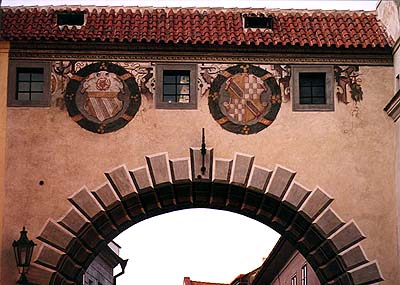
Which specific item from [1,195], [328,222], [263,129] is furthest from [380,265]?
[1,195]

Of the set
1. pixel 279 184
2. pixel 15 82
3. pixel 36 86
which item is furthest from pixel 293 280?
pixel 15 82

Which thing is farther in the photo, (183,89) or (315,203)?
(183,89)

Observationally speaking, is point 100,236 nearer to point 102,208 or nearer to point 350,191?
point 102,208

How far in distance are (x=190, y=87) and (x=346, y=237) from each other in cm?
434

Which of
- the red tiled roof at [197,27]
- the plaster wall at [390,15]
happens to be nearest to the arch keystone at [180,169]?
the red tiled roof at [197,27]

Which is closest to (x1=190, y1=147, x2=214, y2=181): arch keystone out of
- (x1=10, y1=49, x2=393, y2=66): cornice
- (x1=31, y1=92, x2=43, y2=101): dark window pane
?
(x1=10, y1=49, x2=393, y2=66): cornice

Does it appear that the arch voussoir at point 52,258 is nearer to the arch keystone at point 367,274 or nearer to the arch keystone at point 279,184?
the arch keystone at point 279,184

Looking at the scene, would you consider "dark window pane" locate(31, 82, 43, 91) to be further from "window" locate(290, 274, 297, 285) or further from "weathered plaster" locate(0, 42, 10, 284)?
"window" locate(290, 274, 297, 285)

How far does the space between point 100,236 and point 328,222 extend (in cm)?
459

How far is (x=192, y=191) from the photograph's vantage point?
24.1 metres

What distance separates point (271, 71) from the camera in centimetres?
2394

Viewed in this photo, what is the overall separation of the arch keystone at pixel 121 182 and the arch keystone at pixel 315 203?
3395mm

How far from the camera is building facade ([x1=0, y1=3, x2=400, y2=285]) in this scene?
2328 cm

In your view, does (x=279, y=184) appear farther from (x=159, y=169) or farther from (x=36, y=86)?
(x=36, y=86)
